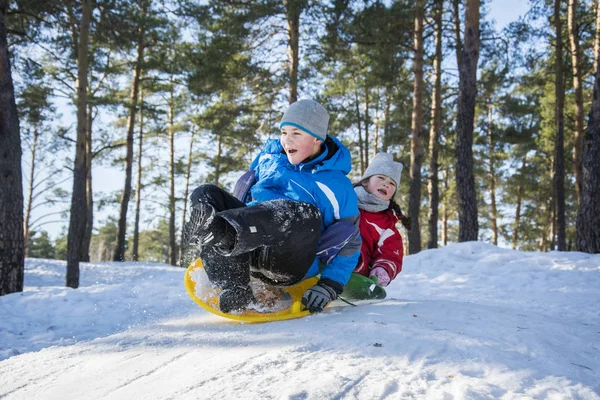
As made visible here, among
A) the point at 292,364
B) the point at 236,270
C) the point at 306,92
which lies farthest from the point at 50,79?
the point at 292,364

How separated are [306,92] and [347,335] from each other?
419 inches

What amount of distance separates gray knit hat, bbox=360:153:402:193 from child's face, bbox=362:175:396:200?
35mm

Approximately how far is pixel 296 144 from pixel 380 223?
113 cm

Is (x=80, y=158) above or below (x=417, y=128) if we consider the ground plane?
below

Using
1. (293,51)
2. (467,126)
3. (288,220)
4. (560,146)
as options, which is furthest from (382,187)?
(560,146)

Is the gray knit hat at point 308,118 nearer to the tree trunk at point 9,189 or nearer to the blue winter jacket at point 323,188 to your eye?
the blue winter jacket at point 323,188

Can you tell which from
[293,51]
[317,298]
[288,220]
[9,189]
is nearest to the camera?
[288,220]

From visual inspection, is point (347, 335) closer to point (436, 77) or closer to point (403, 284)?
point (403, 284)

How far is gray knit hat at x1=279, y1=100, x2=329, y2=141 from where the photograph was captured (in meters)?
2.45

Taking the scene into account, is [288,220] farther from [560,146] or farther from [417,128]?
[560,146]

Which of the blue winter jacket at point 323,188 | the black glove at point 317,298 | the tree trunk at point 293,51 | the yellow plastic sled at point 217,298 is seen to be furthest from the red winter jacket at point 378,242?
the tree trunk at point 293,51

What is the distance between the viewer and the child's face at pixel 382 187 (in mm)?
3332

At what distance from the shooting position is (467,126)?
7816 millimetres

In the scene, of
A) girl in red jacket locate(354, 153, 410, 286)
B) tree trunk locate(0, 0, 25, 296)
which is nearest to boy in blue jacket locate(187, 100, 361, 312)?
girl in red jacket locate(354, 153, 410, 286)
